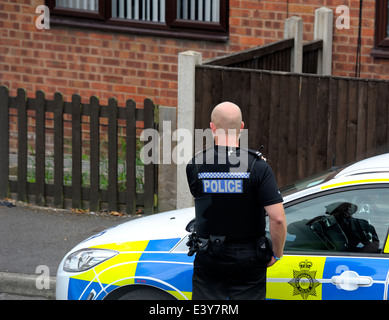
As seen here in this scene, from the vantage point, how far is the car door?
447 centimetres

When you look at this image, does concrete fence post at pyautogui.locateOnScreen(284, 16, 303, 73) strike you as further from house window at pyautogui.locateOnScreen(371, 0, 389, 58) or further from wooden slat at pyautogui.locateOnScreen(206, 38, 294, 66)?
house window at pyautogui.locateOnScreen(371, 0, 389, 58)

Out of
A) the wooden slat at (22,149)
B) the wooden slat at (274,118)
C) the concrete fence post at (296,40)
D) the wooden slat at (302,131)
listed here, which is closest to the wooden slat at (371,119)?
the wooden slat at (302,131)

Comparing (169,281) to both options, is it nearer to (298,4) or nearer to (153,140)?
(153,140)

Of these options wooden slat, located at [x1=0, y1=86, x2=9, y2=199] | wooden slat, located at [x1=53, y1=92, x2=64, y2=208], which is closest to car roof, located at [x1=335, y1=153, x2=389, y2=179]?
wooden slat, located at [x1=53, y1=92, x2=64, y2=208]

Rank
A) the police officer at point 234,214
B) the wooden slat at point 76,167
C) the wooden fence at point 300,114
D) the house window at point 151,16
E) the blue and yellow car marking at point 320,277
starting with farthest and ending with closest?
the house window at point 151,16 → the wooden slat at point 76,167 → the wooden fence at point 300,114 → the blue and yellow car marking at point 320,277 → the police officer at point 234,214

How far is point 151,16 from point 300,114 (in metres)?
3.46

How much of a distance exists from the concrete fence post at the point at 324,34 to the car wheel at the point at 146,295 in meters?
5.99

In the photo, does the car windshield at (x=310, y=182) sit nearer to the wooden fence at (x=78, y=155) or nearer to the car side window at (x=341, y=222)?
the car side window at (x=341, y=222)

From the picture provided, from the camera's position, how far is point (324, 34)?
10070mm

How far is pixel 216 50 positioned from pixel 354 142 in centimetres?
296

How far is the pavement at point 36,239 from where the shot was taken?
265 inches

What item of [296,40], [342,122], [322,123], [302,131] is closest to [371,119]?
[342,122]

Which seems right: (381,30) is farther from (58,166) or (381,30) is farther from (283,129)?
(58,166)
